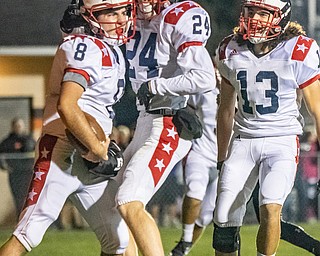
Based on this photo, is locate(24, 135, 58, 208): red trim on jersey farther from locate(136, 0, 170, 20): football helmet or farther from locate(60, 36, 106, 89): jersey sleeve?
locate(136, 0, 170, 20): football helmet

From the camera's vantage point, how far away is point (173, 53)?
533 cm

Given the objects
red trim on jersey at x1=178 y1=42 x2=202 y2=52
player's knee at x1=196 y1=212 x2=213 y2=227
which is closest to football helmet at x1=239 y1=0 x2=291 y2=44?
red trim on jersey at x1=178 y1=42 x2=202 y2=52

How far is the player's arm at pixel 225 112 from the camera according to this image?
5.61 meters

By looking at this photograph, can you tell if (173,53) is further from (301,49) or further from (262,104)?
(301,49)

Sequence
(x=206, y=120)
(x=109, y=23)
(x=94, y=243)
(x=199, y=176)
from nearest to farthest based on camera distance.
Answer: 1. (x=109, y=23)
2. (x=199, y=176)
3. (x=206, y=120)
4. (x=94, y=243)

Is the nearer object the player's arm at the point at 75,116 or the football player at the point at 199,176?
the player's arm at the point at 75,116

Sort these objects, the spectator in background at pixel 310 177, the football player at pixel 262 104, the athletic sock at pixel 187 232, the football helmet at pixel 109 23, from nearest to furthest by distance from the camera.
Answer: the football helmet at pixel 109 23, the football player at pixel 262 104, the athletic sock at pixel 187 232, the spectator in background at pixel 310 177

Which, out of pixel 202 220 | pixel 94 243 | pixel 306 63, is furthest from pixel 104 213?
pixel 94 243

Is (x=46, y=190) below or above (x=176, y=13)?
below

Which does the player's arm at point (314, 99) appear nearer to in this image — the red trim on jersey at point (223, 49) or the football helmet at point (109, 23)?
the red trim on jersey at point (223, 49)

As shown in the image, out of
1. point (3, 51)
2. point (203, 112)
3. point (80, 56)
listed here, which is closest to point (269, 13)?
point (80, 56)

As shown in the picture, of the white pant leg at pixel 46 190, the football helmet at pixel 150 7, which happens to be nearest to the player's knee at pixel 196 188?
the football helmet at pixel 150 7

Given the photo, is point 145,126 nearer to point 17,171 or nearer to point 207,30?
point 207,30

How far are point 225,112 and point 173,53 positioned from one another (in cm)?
49
